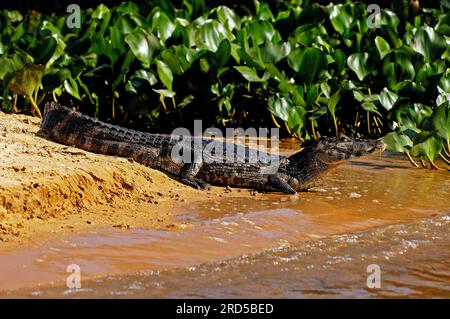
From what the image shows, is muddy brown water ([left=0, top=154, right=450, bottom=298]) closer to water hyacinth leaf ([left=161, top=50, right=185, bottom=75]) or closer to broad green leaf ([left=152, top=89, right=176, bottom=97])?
broad green leaf ([left=152, top=89, right=176, bottom=97])

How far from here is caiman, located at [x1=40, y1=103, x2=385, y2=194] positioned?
789cm

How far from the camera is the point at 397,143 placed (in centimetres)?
849

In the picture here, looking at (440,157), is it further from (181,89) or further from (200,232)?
(200,232)

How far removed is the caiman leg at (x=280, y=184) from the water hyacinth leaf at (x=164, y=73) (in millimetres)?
2222

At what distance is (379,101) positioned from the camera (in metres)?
9.62

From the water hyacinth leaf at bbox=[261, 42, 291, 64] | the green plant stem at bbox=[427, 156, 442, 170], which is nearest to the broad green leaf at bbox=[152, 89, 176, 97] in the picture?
the water hyacinth leaf at bbox=[261, 42, 291, 64]

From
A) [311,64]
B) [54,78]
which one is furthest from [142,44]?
[311,64]

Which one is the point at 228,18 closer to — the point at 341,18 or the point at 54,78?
the point at 341,18

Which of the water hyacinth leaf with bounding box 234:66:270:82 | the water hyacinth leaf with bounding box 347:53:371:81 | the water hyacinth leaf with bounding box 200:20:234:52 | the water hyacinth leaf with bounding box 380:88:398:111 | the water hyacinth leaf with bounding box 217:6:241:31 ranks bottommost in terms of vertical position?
the water hyacinth leaf with bounding box 380:88:398:111

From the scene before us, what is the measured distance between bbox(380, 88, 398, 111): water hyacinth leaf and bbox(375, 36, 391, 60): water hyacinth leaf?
2.02 ft

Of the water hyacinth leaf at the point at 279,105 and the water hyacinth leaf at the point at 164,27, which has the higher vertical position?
the water hyacinth leaf at the point at 164,27

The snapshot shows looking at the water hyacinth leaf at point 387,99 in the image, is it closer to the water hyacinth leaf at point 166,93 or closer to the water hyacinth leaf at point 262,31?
the water hyacinth leaf at point 262,31

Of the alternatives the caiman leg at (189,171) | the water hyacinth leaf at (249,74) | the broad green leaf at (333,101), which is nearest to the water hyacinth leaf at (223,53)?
the water hyacinth leaf at (249,74)

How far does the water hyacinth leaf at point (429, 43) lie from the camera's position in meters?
10.0
